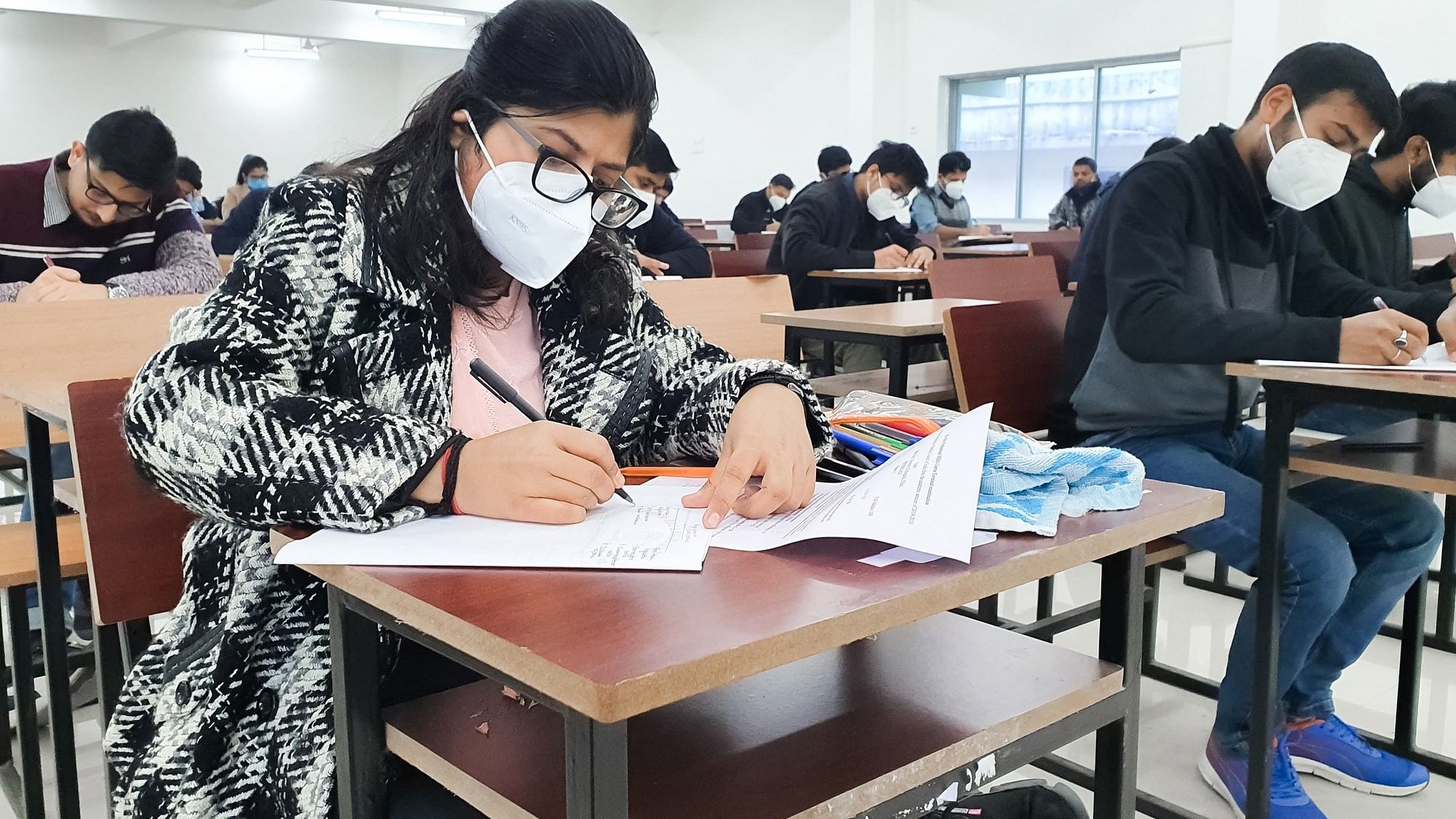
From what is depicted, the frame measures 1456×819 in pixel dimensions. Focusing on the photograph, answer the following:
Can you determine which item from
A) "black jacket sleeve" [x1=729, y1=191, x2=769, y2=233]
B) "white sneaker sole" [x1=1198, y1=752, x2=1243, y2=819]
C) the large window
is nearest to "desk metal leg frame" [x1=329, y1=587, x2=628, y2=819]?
"white sneaker sole" [x1=1198, y1=752, x2=1243, y2=819]

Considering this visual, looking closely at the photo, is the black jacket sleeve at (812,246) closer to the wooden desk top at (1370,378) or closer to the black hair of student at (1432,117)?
the black hair of student at (1432,117)

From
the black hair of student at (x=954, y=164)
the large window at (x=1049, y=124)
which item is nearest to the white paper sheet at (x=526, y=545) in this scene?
the black hair of student at (x=954, y=164)

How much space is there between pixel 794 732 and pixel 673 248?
11.6ft

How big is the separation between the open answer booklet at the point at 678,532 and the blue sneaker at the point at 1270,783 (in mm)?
1076

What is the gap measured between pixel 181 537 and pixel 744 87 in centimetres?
1052

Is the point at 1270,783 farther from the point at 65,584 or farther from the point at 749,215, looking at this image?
the point at 749,215

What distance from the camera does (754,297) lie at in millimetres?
2389

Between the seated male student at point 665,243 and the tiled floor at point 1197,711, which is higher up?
the seated male student at point 665,243

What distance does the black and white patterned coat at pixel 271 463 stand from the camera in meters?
0.78

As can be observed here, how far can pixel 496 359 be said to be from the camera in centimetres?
104

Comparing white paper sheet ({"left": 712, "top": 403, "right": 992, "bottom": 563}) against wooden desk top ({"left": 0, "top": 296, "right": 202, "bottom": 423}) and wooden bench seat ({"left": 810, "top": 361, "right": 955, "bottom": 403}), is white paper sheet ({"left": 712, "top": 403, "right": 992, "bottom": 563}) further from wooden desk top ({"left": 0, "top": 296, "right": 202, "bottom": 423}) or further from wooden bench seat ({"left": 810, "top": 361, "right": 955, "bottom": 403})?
wooden bench seat ({"left": 810, "top": 361, "right": 955, "bottom": 403})

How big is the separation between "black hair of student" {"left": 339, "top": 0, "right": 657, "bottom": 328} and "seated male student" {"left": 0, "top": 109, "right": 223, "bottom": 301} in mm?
1726

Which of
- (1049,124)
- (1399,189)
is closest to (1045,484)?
(1399,189)

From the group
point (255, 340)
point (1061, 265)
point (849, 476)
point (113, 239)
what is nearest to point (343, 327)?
point (255, 340)
